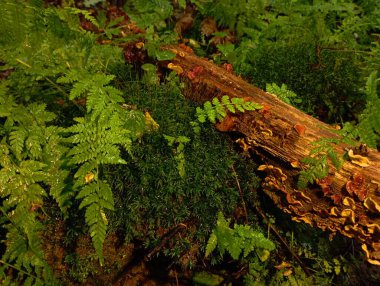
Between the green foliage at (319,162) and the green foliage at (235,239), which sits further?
the green foliage at (235,239)

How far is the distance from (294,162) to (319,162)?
221 mm

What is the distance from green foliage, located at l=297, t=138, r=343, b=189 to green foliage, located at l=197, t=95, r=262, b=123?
61 centimetres

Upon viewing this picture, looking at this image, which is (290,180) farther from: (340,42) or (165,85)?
(340,42)

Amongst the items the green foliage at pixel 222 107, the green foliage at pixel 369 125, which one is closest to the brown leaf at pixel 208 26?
the green foliage at pixel 222 107

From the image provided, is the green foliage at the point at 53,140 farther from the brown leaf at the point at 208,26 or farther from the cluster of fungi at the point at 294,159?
the brown leaf at the point at 208,26

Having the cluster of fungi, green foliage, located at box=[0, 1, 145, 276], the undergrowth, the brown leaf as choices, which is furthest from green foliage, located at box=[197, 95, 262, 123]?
the brown leaf

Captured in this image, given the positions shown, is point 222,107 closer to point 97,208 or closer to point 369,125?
point 369,125

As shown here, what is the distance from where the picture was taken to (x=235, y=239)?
2.77 meters

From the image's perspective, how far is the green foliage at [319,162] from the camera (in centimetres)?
255

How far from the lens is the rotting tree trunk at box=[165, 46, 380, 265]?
2561mm

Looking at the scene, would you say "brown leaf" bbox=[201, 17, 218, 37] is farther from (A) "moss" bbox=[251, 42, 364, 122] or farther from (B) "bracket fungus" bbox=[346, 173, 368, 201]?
(B) "bracket fungus" bbox=[346, 173, 368, 201]

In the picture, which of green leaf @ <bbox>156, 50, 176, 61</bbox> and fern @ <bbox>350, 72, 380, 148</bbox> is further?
green leaf @ <bbox>156, 50, 176, 61</bbox>

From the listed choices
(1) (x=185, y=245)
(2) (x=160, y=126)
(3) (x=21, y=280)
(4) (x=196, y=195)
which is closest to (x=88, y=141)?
(2) (x=160, y=126)

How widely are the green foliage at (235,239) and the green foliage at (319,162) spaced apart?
0.59 meters
